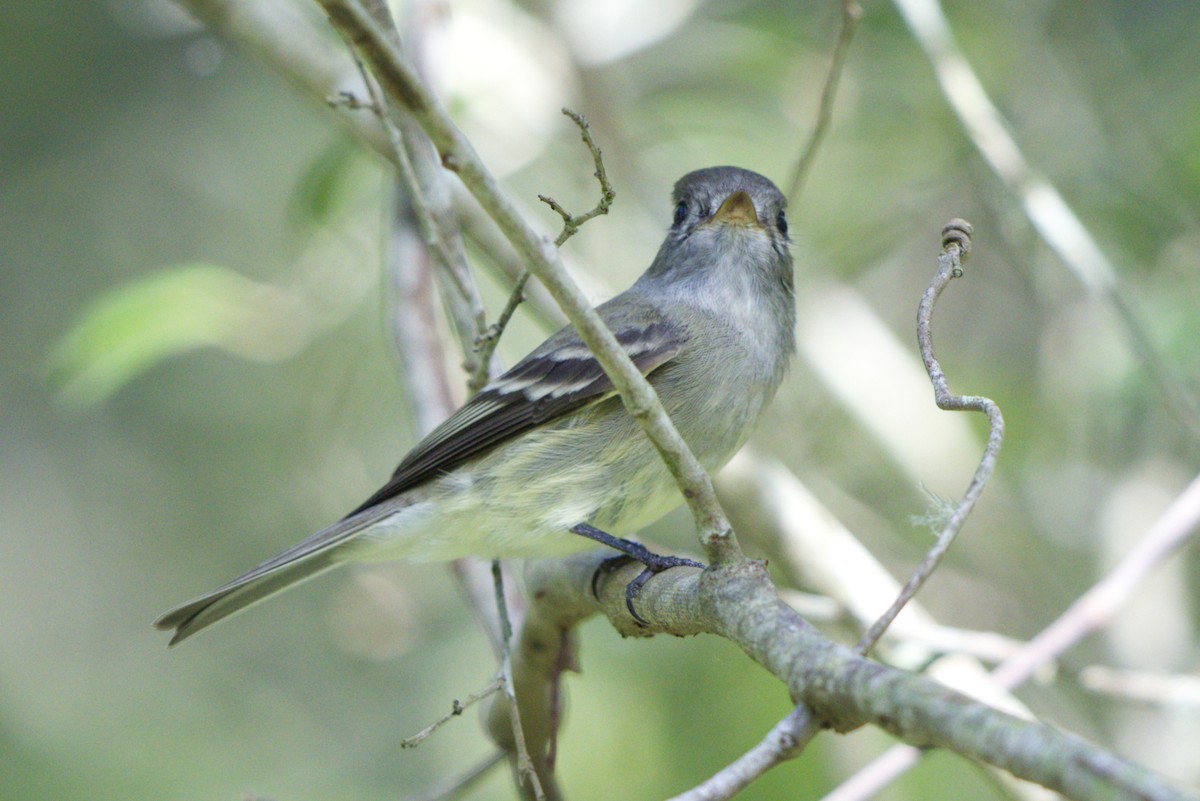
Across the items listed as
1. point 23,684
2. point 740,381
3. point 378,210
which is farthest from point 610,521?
point 23,684

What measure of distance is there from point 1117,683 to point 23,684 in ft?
15.7

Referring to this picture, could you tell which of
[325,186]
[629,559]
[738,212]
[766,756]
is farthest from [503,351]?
[766,756]

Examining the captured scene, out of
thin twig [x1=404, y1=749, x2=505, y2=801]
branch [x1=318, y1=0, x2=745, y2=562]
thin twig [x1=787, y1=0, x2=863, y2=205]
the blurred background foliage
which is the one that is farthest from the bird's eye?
branch [x1=318, y1=0, x2=745, y2=562]

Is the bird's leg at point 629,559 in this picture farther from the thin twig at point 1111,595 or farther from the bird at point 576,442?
the thin twig at point 1111,595

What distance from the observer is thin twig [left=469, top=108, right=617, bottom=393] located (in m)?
1.95

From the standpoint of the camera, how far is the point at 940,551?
1.41 m

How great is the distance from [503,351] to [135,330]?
6.52 feet

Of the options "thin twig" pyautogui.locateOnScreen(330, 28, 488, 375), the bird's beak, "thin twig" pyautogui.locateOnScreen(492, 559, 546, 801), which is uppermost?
"thin twig" pyautogui.locateOnScreen(330, 28, 488, 375)

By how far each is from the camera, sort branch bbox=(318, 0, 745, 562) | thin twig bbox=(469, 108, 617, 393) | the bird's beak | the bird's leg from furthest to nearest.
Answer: the bird's beak → the bird's leg → thin twig bbox=(469, 108, 617, 393) → branch bbox=(318, 0, 745, 562)

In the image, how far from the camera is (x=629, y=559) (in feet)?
9.12

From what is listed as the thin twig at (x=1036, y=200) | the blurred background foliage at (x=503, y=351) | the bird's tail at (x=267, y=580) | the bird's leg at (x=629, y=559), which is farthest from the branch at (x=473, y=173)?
the thin twig at (x=1036, y=200)

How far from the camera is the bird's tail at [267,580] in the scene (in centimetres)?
276

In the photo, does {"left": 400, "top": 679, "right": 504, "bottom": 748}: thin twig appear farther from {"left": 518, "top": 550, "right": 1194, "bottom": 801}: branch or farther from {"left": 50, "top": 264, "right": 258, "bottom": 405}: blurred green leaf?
{"left": 50, "top": 264, "right": 258, "bottom": 405}: blurred green leaf

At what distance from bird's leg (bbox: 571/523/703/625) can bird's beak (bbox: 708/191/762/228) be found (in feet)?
3.15
